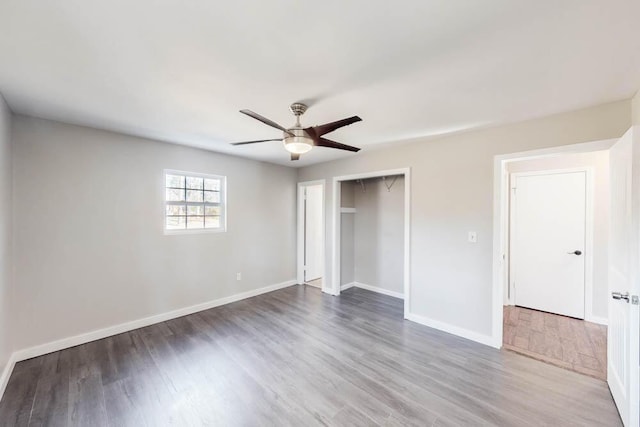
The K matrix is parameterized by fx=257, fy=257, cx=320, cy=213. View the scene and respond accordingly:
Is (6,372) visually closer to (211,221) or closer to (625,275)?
(211,221)

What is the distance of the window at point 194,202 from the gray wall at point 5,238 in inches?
56.2

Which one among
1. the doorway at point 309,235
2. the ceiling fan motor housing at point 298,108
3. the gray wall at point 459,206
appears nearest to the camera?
the ceiling fan motor housing at point 298,108

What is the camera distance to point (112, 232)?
3.14m

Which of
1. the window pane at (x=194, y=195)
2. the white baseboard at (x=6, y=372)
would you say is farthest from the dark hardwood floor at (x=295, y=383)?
the window pane at (x=194, y=195)

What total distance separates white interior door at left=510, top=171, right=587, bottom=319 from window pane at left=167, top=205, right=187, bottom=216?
5.11 metres

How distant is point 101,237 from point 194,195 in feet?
4.16

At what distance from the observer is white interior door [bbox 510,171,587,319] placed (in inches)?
141

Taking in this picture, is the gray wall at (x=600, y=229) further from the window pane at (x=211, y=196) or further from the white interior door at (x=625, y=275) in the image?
the window pane at (x=211, y=196)

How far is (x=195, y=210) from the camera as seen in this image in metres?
3.99

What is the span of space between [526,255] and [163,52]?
506 cm

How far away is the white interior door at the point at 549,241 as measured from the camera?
11.7 feet

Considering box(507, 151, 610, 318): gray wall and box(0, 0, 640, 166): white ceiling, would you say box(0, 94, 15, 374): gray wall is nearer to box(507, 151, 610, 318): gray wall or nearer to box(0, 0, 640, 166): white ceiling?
box(0, 0, 640, 166): white ceiling

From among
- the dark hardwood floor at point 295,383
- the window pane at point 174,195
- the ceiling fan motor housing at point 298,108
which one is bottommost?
the dark hardwood floor at point 295,383

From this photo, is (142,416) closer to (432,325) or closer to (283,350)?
(283,350)
